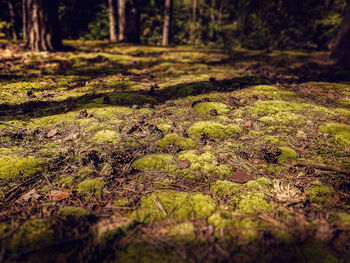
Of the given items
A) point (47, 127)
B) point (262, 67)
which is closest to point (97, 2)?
point (262, 67)

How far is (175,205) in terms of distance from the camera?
5.65 ft

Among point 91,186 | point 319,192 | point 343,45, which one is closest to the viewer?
point 319,192

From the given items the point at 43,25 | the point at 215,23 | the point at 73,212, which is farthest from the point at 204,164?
the point at 215,23

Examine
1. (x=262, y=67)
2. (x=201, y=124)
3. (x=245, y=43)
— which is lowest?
(x=201, y=124)

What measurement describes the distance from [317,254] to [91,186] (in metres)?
1.79

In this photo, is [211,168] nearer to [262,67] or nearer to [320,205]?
[320,205]

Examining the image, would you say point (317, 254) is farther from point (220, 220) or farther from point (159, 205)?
point (159, 205)

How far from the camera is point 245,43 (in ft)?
62.4

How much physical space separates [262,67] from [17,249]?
7398 mm

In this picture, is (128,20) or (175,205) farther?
(128,20)

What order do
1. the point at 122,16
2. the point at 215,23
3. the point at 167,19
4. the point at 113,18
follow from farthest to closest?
the point at 215,23 → the point at 167,19 → the point at 113,18 → the point at 122,16

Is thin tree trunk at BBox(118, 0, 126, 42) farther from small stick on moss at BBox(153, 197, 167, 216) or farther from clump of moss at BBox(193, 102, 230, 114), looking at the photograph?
small stick on moss at BBox(153, 197, 167, 216)

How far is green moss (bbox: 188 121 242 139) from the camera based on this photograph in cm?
291

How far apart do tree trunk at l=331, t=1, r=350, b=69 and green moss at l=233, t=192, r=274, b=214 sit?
6.95m
